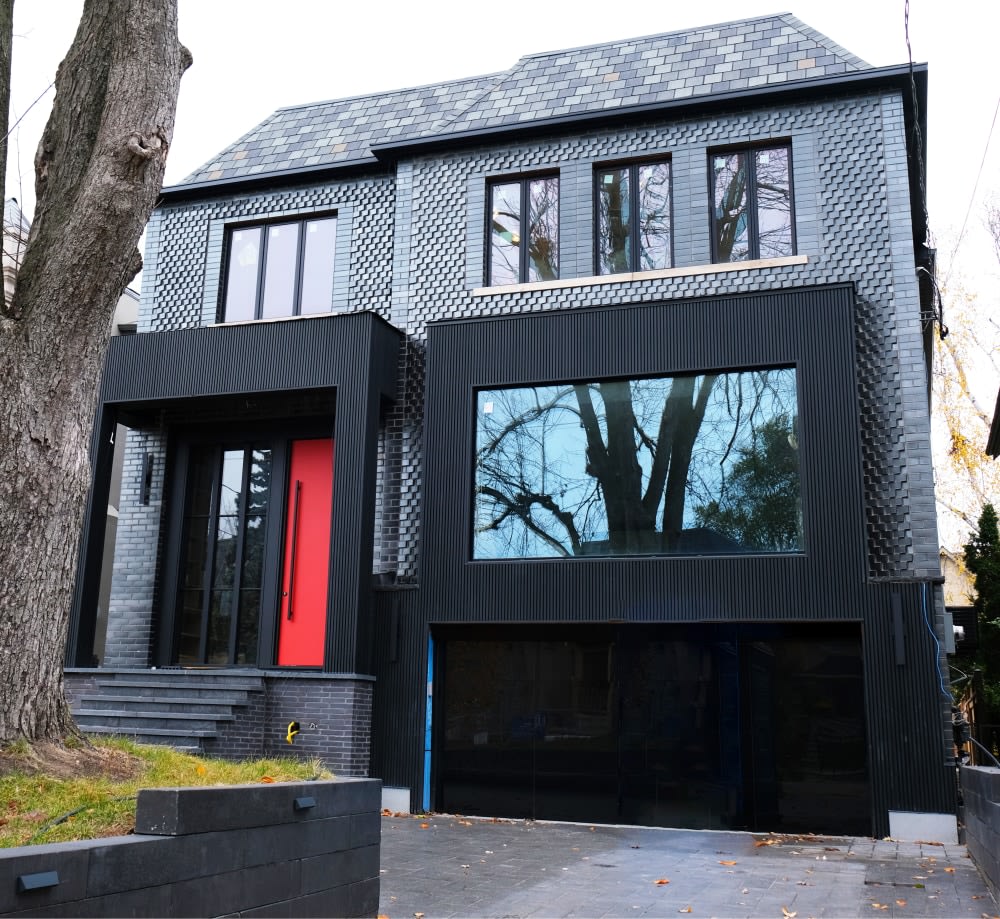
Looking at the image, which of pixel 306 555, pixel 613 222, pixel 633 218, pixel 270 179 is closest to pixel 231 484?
pixel 306 555


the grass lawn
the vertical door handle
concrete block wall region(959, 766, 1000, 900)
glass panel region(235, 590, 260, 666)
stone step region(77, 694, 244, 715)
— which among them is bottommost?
concrete block wall region(959, 766, 1000, 900)

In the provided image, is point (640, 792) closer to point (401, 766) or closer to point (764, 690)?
point (764, 690)

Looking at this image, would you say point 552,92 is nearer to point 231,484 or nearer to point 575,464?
point 575,464

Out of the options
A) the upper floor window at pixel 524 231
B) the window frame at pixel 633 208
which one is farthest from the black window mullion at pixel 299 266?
the window frame at pixel 633 208

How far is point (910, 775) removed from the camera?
34.3 feet

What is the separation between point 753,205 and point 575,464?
398 cm

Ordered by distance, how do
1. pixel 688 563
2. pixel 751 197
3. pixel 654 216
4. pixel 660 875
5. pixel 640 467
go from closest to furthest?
pixel 660 875 < pixel 688 563 < pixel 640 467 < pixel 751 197 < pixel 654 216

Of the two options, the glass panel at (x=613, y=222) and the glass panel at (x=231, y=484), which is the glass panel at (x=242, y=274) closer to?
the glass panel at (x=231, y=484)

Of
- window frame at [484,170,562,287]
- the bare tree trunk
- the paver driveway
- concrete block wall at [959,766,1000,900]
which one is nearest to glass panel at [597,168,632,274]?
window frame at [484,170,562,287]

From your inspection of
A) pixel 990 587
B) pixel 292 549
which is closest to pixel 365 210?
pixel 292 549

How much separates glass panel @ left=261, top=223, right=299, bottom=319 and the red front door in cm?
205

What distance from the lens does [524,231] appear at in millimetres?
13844

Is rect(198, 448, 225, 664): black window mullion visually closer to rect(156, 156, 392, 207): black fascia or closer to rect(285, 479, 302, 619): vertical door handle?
rect(285, 479, 302, 619): vertical door handle

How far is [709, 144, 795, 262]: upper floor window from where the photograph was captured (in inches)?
499
